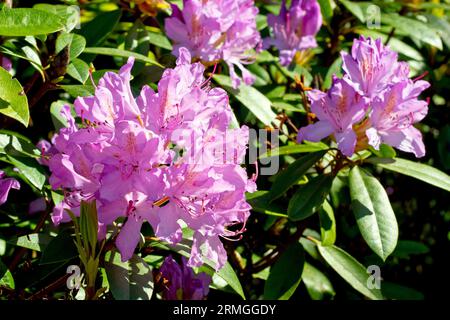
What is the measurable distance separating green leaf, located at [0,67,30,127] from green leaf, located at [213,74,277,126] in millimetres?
651

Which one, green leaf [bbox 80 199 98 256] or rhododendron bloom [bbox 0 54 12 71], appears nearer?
green leaf [bbox 80 199 98 256]

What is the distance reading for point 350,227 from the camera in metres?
2.25

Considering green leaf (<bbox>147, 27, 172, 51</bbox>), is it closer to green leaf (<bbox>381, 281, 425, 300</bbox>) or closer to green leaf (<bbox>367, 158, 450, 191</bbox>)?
green leaf (<bbox>367, 158, 450, 191</bbox>)

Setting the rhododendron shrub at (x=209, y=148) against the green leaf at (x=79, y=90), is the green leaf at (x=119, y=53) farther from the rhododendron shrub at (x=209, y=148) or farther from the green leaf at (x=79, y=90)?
the green leaf at (x=79, y=90)

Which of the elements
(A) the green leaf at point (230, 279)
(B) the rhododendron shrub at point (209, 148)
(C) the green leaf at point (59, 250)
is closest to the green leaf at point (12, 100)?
(B) the rhododendron shrub at point (209, 148)

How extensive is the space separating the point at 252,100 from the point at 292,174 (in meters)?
0.26

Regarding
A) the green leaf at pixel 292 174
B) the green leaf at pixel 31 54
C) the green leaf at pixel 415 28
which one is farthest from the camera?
the green leaf at pixel 415 28

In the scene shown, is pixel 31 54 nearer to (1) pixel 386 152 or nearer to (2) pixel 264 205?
(2) pixel 264 205

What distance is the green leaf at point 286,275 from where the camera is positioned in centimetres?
175

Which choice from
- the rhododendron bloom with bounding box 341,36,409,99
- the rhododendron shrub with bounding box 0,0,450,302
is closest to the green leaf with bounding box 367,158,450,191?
the rhododendron shrub with bounding box 0,0,450,302

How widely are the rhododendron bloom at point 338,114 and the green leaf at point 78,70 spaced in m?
0.48

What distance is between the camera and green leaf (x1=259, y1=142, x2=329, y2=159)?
1.70m

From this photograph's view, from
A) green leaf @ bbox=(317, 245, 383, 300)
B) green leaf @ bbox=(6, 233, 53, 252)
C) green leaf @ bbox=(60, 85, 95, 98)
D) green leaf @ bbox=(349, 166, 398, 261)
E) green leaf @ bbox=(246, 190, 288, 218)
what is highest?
green leaf @ bbox=(60, 85, 95, 98)

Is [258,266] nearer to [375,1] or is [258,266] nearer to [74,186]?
[74,186]
